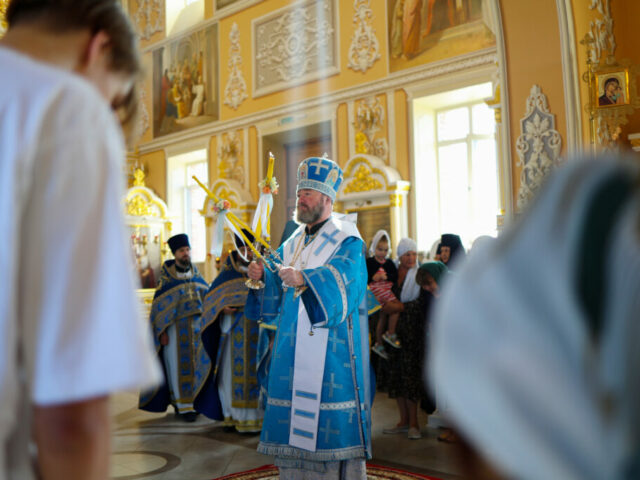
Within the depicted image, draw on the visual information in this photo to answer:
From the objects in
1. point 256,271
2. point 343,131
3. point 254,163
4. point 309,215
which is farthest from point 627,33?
point 254,163

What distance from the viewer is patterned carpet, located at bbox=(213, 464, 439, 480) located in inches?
177

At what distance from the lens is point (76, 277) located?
0.91 meters

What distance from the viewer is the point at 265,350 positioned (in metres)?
5.29

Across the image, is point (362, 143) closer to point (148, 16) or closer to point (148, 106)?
point (148, 106)

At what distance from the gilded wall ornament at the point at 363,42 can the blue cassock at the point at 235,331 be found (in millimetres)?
6975

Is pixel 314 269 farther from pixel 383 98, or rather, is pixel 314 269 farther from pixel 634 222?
pixel 383 98

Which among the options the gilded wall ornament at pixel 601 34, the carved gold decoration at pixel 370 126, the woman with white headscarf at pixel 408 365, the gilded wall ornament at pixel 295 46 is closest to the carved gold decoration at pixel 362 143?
the carved gold decoration at pixel 370 126

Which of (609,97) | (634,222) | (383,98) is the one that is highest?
(383,98)

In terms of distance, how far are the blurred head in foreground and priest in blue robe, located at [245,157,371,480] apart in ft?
9.68

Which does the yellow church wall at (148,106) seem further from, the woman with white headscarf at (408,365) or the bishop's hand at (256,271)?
the bishop's hand at (256,271)

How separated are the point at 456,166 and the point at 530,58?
6.93 meters

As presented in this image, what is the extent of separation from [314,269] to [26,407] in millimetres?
2806

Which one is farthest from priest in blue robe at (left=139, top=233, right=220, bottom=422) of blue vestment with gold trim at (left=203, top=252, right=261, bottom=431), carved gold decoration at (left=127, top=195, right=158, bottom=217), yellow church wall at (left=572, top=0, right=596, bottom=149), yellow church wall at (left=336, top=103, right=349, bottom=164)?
carved gold decoration at (left=127, top=195, right=158, bottom=217)

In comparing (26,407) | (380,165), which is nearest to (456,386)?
(26,407)
